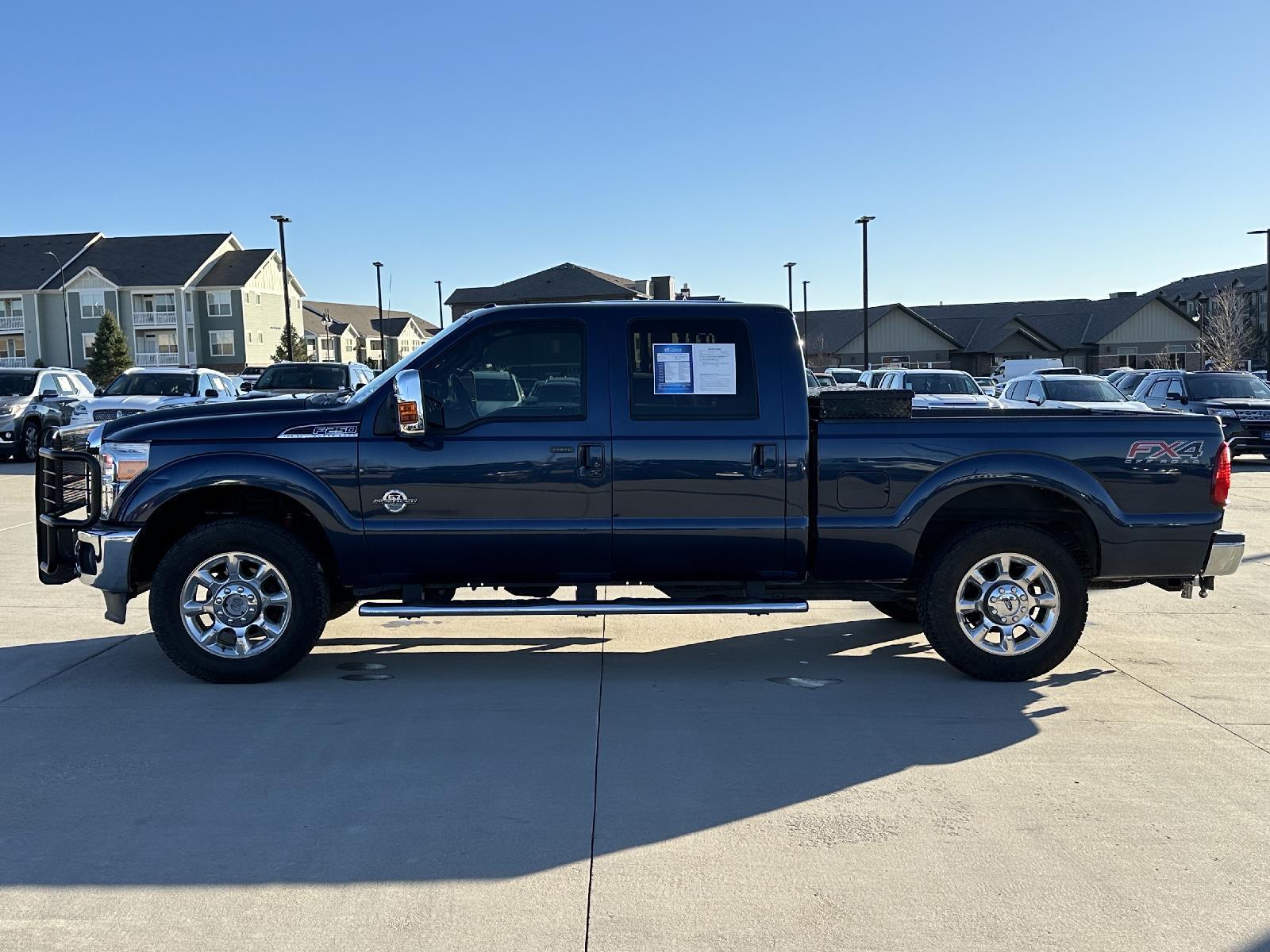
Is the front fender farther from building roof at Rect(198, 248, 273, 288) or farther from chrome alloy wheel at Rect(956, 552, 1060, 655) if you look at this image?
building roof at Rect(198, 248, 273, 288)

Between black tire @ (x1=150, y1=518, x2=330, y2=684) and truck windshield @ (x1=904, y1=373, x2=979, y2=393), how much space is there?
18.0 m

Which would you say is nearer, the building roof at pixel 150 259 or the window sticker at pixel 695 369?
the window sticker at pixel 695 369

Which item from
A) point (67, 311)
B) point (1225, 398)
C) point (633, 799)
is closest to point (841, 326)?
point (67, 311)

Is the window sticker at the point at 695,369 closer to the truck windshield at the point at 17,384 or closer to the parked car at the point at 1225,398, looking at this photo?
the parked car at the point at 1225,398

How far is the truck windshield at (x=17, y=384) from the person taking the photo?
2148cm

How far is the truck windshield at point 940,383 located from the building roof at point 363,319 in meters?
81.4

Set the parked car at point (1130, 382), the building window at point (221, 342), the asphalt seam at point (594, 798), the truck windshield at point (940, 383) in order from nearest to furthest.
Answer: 1. the asphalt seam at point (594, 798)
2. the truck windshield at point (940, 383)
3. the parked car at point (1130, 382)
4. the building window at point (221, 342)

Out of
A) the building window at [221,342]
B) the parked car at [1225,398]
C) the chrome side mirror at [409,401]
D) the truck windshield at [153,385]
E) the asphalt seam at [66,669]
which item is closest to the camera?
the chrome side mirror at [409,401]

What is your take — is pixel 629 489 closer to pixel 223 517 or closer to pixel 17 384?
pixel 223 517

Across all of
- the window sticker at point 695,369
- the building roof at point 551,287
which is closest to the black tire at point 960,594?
the window sticker at point 695,369

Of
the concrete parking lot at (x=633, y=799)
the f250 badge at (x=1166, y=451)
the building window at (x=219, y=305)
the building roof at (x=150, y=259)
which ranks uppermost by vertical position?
the building roof at (x=150, y=259)

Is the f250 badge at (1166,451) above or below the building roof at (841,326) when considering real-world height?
below

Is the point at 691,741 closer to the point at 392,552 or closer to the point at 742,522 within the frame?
the point at 742,522

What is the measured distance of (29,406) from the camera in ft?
69.2
